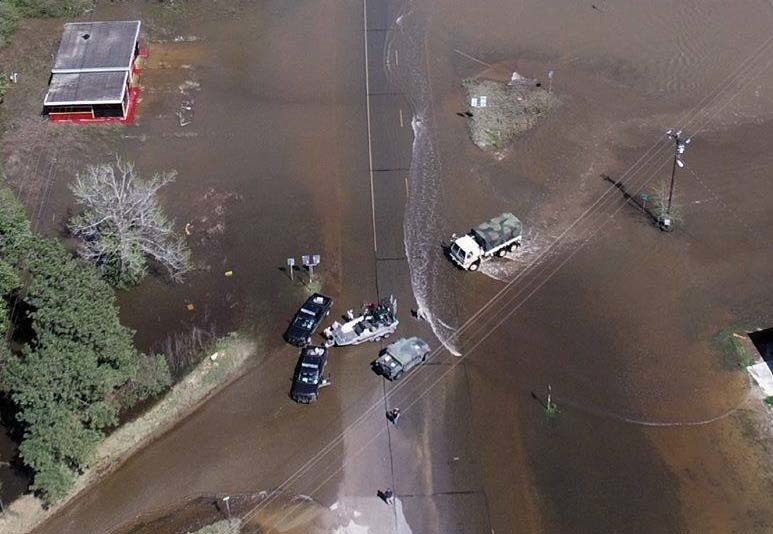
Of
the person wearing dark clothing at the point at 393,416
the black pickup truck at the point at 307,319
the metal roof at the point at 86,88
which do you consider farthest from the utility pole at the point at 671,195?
the metal roof at the point at 86,88

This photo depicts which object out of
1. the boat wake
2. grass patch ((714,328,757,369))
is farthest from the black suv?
grass patch ((714,328,757,369))

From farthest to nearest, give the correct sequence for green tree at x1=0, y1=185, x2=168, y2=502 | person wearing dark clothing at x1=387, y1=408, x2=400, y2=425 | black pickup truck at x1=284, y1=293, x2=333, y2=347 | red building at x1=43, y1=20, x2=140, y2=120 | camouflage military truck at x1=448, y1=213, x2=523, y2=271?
red building at x1=43, y1=20, x2=140, y2=120 → camouflage military truck at x1=448, y1=213, x2=523, y2=271 → black pickup truck at x1=284, y1=293, x2=333, y2=347 → person wearing dark clothing at x1=387, y1=408, x2=400, y2=425 → green tree at x1=0, y1=185, x2=168, y2=502

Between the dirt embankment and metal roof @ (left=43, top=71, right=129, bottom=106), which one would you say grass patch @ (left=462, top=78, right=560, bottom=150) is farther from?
metal roof @ (left=43, top=71, right=129, bottom=106)

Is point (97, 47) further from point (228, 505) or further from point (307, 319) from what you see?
point (228, 505)

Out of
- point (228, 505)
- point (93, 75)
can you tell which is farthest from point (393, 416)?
point (93, 75)

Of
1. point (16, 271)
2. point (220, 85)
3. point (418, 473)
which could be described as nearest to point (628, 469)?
point (418, 473)

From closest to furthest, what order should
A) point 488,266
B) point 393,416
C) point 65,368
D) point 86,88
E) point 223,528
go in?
point 223,528
point 65,368
point 393,416
point 488,266
point 86,88
